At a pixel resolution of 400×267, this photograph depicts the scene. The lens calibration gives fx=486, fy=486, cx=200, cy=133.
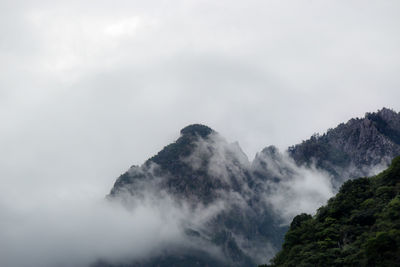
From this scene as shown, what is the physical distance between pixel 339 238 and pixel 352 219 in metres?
4.91

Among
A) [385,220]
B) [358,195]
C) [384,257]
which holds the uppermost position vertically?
[358,195]

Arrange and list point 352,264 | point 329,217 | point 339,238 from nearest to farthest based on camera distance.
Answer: point 352,264 → point 339,238 → point 329,217

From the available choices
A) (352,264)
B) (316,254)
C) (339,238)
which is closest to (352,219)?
(339,238)

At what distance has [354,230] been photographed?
266 feet

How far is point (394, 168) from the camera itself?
9125 cm

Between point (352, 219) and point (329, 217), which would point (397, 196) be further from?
point (329, 217)

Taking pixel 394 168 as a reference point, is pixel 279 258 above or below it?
below

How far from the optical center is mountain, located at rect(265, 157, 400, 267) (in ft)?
219

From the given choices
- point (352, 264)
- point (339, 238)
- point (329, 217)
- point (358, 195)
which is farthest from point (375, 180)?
point (352, 264)

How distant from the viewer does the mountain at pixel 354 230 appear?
6662 centimetres

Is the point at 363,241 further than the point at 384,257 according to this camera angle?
Yes

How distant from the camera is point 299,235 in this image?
95.7 metres

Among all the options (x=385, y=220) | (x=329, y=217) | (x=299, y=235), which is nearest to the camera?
(x=385, y=220)

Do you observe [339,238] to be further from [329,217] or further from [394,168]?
[394,168]
